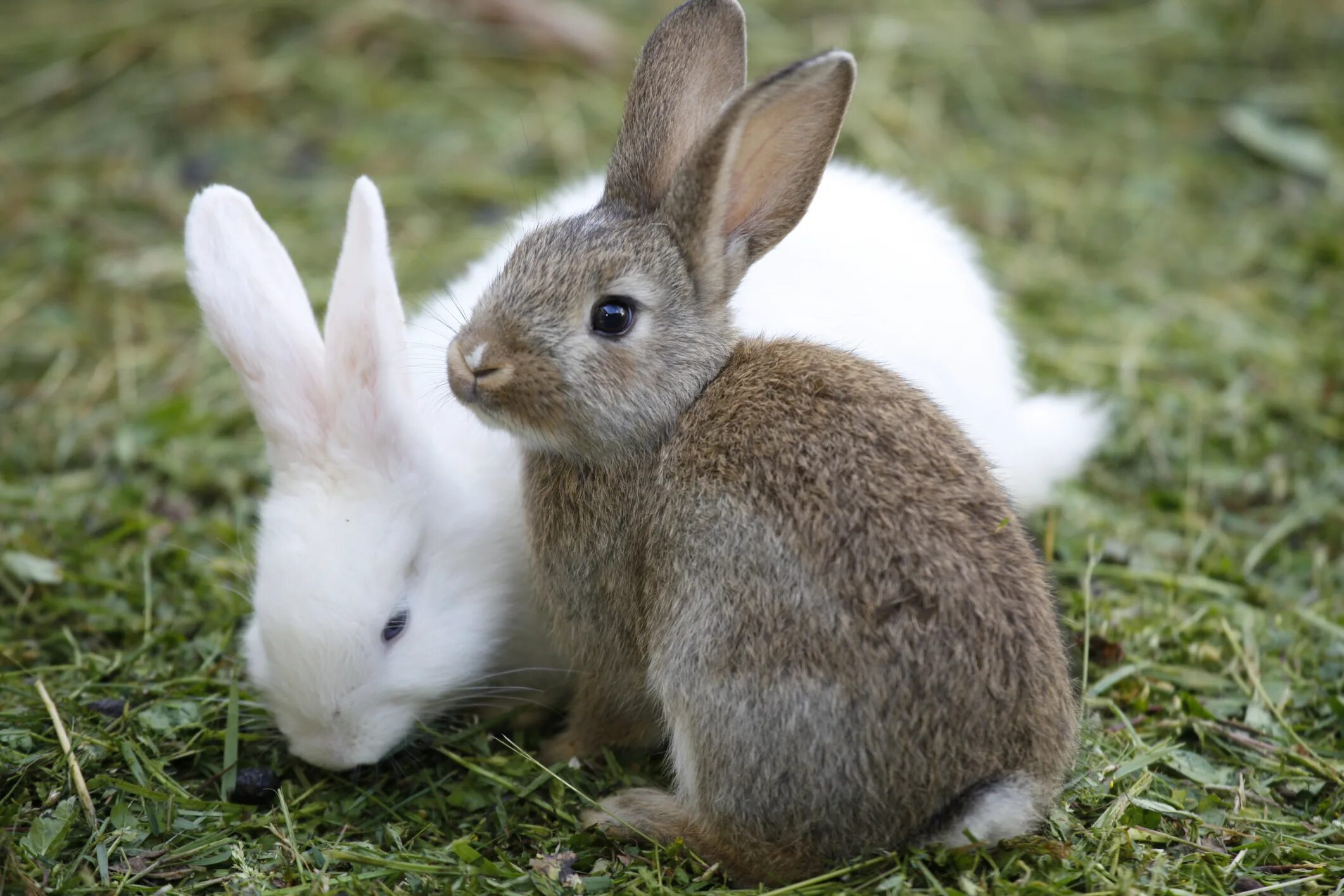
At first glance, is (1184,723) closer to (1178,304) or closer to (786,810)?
(786,810)

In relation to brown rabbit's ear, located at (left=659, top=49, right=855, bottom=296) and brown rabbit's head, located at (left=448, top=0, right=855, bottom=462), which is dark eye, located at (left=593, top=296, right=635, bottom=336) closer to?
brown rabbit's head, located at (left=448, top=0, right=855, bottom=462)

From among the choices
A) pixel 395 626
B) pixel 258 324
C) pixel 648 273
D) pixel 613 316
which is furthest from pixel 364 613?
pixel 648 273

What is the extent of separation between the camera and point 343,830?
11.3ft

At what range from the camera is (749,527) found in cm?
312

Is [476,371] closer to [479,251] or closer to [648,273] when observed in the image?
[648,273]

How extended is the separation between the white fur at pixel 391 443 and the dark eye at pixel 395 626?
0.07ft

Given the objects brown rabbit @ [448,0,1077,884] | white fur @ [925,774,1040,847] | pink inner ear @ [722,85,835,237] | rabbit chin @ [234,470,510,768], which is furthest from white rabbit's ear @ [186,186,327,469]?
white fur @ [925,774,1040,847]

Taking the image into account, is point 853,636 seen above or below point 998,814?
above

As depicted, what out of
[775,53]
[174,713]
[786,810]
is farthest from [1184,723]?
[775,53]

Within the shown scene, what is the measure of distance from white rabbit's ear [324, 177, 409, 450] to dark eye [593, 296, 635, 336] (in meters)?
0.68

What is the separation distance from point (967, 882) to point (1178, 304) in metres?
4.04

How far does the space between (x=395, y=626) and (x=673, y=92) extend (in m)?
1.68

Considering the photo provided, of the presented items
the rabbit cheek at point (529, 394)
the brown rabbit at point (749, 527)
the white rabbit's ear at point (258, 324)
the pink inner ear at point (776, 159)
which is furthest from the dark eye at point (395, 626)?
the pink inner ear at point (776, 159)

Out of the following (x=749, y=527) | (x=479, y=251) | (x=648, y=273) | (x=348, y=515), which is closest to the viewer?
(x=749, y=527)
